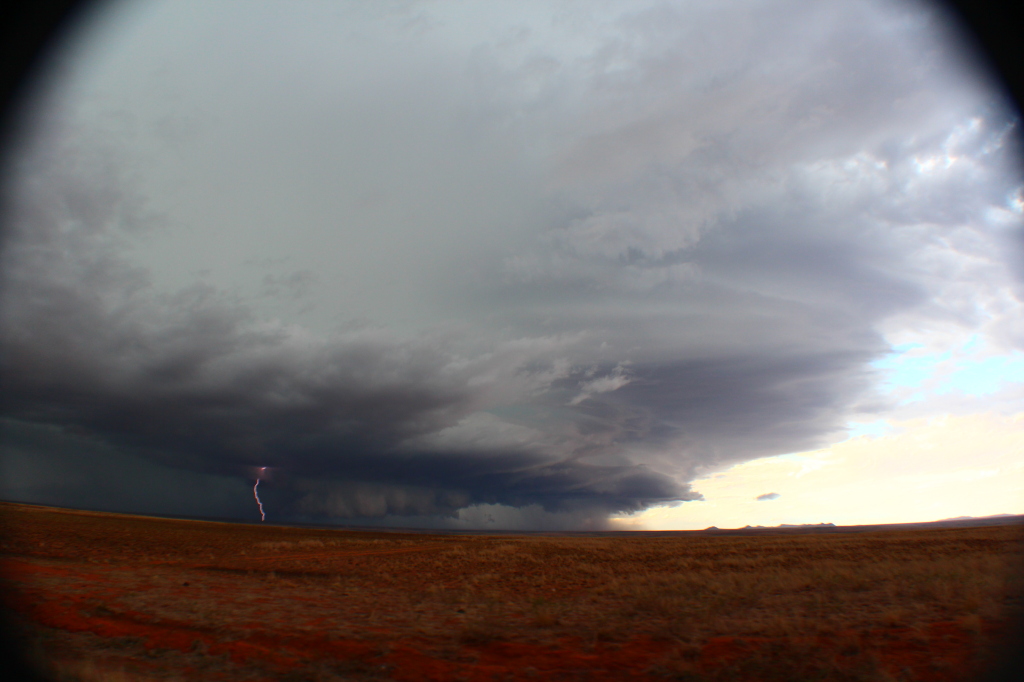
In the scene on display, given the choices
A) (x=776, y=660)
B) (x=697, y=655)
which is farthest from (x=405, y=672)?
(x=776, y=660)

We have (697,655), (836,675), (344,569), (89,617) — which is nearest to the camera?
(836,675)

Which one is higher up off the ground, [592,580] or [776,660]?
[776,660]

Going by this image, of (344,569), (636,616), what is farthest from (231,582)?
(636,616)

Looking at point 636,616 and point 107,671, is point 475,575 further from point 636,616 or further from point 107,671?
point 107,671

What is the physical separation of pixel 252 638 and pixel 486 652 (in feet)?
21.2

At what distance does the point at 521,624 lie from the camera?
15.3 meters

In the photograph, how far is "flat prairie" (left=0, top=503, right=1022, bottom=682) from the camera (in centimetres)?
1067

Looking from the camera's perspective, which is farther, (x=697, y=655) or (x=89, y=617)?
(x=89, y=617)

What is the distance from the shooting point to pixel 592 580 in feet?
84.5

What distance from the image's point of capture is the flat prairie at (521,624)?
420 inches

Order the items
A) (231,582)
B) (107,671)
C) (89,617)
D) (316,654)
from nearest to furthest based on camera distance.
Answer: (107,671) < (316,654) < (89,617) < (231,582)

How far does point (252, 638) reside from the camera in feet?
44.1

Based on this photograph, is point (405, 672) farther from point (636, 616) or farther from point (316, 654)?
point (636, 616)

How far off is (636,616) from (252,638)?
1131 centimetres
